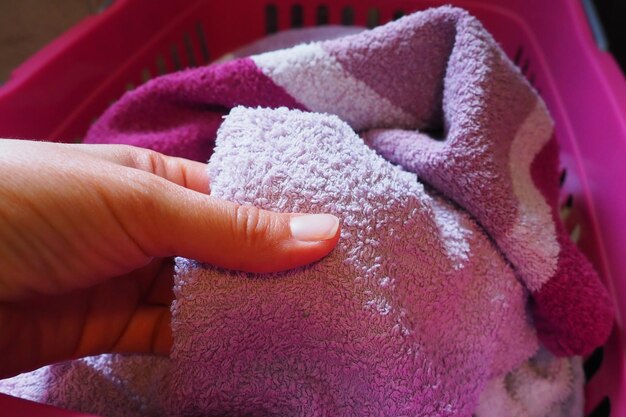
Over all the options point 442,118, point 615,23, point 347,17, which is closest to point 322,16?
point 347,17

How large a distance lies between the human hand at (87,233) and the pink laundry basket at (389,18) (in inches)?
7.7

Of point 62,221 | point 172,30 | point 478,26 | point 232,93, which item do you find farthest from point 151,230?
point 172,30

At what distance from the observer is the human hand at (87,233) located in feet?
0.99

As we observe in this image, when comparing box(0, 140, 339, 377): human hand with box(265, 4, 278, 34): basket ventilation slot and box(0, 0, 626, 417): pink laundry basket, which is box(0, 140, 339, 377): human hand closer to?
box(0, 0, 626, 417): pink laundry basket

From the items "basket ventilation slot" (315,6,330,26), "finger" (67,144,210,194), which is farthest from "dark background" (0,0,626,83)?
"finger" (67,144,210,194)

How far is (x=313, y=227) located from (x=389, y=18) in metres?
0.44

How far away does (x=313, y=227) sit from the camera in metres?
0.34

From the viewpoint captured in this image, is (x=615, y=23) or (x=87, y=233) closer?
(x=87, y=233)

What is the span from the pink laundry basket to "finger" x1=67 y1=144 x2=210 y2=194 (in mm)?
173

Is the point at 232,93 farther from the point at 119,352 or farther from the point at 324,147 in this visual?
the point at 119,352

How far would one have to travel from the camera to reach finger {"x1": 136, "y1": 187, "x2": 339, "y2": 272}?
33cm

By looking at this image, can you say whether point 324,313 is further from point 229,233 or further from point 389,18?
point 389,18

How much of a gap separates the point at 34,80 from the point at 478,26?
404 millimetres

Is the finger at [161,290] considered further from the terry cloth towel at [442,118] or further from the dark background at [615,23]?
the dark background at [615,23]
